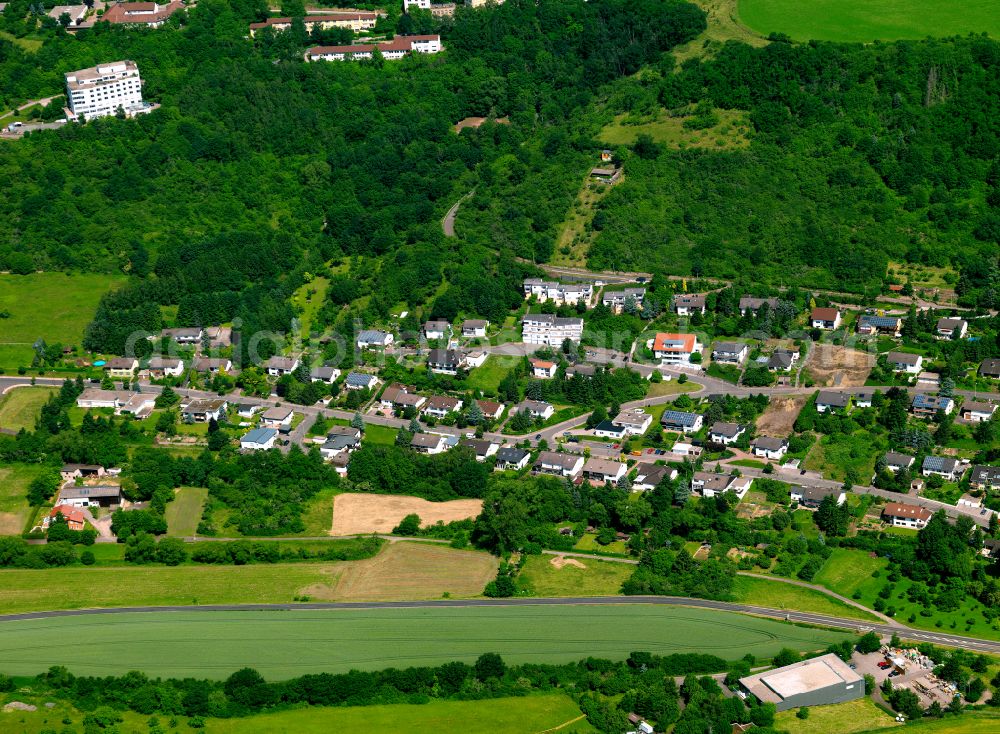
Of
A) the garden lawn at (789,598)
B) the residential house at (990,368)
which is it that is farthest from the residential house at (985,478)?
the garden lawn at (789,598)

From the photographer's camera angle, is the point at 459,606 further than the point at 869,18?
No

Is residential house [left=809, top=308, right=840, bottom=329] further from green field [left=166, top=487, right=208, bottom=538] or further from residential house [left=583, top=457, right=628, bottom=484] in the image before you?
green field [left=166, top=487, right=208, bottom=538]

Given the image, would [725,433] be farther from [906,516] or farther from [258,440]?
[258,440]

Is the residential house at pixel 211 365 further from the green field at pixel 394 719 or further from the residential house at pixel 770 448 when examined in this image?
the residential house at pixel 770 448

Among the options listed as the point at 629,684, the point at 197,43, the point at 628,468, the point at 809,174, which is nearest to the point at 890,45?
the point at 809,174

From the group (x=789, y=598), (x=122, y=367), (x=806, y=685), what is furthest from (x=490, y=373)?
(x=806, y=685)
